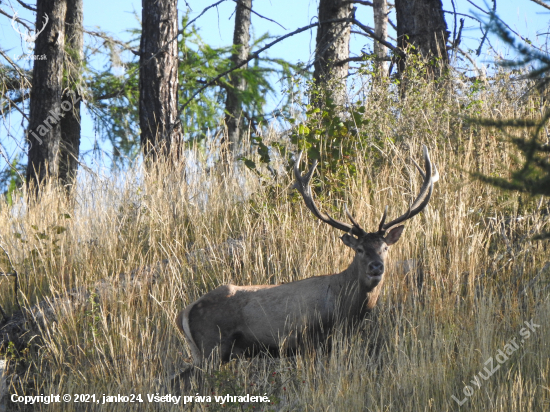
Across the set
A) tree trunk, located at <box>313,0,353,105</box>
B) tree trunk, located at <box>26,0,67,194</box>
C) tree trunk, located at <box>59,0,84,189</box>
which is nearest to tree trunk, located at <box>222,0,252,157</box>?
tree trunk, located at <box>59,0,84,189</box>

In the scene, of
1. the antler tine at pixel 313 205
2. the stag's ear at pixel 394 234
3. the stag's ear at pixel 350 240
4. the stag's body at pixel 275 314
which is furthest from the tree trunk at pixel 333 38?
the stag's body at pixel 275 314

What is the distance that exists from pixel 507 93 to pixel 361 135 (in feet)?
7.77

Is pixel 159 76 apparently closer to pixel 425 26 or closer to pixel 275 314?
pixel 425 26

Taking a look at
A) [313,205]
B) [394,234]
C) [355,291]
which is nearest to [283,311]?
[355,291]

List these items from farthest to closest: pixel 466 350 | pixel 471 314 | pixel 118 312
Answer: pixel 118 312 → pixel 471 314 → pixel 466 350

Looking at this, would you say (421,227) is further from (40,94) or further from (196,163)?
(40,94)

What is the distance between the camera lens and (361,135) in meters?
7.99

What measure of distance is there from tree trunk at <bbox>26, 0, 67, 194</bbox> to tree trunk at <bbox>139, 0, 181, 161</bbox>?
259 centimetres

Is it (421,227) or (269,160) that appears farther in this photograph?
(269,160)

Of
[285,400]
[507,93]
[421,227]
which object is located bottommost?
[285,400]

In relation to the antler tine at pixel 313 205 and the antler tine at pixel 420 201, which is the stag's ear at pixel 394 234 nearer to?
the antler tine at pixel 420 201

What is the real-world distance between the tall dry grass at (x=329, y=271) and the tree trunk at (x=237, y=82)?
8.29 m

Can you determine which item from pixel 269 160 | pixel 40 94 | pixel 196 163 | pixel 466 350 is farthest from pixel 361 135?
pixel 40 94

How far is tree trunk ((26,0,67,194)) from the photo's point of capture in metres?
11.9
